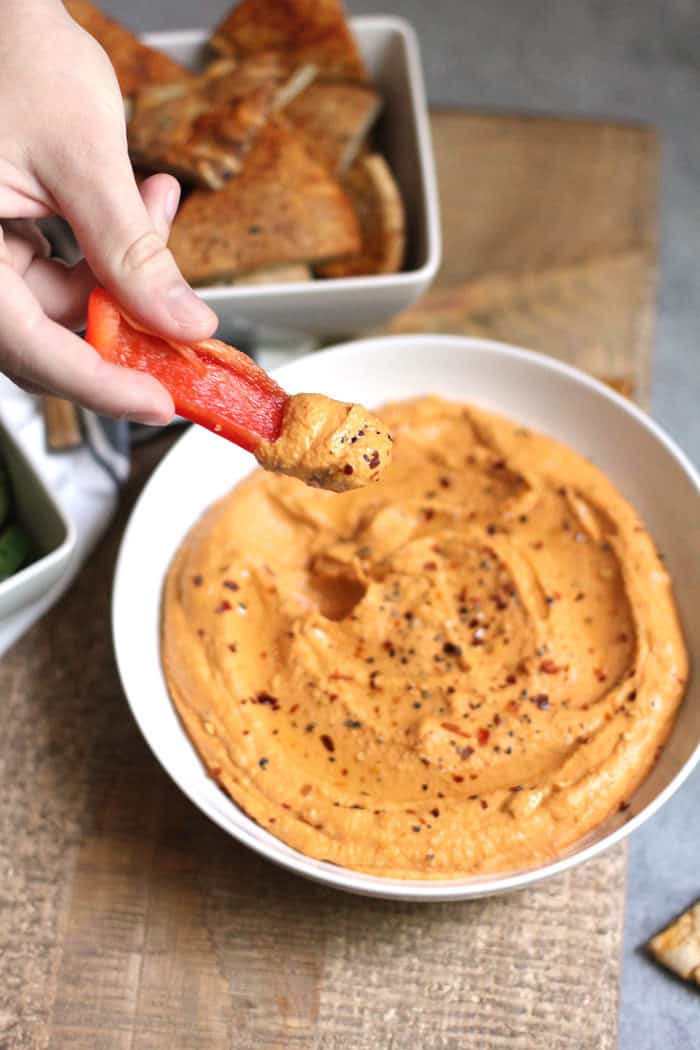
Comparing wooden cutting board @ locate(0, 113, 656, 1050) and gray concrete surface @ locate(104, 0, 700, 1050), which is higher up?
gray concrete surface @ locate(104, 0, 700, 1050)

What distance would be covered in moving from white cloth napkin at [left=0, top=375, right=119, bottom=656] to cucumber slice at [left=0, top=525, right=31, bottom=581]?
11cm

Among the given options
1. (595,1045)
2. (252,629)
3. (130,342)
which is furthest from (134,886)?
(130,342)

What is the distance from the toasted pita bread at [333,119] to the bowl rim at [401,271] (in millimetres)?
120

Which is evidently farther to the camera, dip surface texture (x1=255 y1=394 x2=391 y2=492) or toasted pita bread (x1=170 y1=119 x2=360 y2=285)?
toasted pita bread (x1=170 y1=119 x2=360 y2=285)

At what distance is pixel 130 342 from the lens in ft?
5.40

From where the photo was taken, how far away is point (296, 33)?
2.65m

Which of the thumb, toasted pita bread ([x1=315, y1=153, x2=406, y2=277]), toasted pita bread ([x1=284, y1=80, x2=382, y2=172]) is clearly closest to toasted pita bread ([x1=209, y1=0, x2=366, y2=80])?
toasted pita bread ([x1=284, y1=80, x2=382, y2=172])

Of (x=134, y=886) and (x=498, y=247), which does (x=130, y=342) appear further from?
(x=498, y=247)

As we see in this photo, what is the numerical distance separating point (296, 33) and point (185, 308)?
4.53 ft

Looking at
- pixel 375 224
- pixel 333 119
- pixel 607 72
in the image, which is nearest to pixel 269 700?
pixel 375 224

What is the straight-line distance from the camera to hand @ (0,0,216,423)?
5.12 ft

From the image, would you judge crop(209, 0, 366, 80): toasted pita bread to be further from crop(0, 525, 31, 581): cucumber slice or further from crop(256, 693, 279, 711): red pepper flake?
crop(256, 693, 279, 711): red pepper flake

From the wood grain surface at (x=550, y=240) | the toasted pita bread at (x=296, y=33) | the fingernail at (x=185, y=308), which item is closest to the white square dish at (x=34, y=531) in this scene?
the fingernail at (x=185, y=308)

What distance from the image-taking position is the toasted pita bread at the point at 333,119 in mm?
2562
